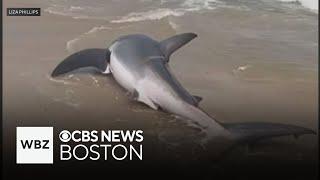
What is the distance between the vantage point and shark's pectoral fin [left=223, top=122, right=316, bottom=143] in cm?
302

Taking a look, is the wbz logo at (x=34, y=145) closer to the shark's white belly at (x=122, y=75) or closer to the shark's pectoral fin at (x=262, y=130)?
the shark's white belly at (x=122, y=75)

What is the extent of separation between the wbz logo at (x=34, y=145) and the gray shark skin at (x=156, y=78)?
36 centimetres

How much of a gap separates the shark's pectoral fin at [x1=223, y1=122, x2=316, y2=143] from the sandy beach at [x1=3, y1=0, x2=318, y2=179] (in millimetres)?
34

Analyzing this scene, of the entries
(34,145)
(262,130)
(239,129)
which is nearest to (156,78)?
(239,129)

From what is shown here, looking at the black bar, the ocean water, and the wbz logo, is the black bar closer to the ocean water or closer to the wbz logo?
the ocean water

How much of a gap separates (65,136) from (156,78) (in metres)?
0.65

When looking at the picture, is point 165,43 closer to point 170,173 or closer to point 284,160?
point 170,173

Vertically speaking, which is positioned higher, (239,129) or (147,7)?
(147,7)

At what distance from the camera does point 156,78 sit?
9.88 feet

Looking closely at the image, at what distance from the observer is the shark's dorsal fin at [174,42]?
9.84 feet

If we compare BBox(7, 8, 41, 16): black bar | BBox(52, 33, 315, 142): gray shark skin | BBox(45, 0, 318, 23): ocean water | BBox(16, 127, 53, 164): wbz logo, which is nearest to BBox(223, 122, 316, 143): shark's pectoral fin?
BBox(52, 33, 315, 142): gray shark skin

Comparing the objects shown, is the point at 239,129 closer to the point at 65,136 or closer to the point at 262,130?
the point at 262,130

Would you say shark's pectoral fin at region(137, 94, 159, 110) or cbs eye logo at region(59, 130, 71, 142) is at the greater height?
shark's pectoral fin at region(137, 94, 159, 110)

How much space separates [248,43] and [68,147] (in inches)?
49.2
